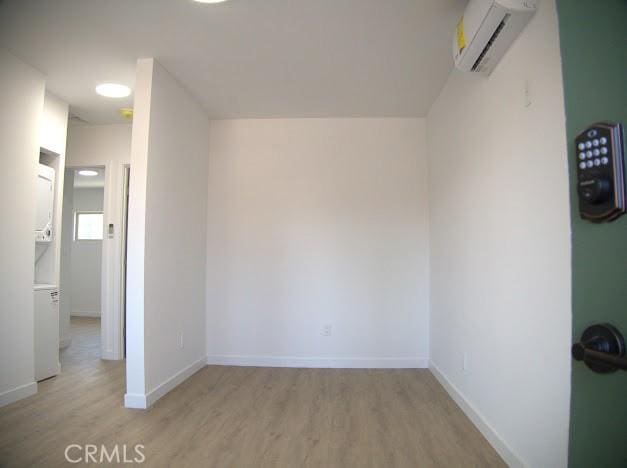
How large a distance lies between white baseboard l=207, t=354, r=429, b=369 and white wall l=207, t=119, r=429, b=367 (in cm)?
1

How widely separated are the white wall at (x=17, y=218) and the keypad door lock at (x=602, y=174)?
339 cm

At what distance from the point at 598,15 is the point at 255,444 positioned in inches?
91.9

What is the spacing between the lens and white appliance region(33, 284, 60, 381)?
301 cm

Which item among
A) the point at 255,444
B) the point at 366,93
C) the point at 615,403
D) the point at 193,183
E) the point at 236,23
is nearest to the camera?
the point at 615,403

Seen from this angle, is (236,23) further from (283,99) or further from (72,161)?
(72,161)

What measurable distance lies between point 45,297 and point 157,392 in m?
1.53

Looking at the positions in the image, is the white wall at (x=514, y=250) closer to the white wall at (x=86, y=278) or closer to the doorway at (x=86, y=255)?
the doorway at (x=86, y=255)

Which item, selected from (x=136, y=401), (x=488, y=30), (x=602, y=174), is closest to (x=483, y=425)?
(x=602, y=174)

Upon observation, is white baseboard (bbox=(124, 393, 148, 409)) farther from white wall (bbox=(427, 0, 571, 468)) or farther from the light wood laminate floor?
white wall (bbox=(427, 0, 571, 468))

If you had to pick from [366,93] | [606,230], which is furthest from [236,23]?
[606,230]

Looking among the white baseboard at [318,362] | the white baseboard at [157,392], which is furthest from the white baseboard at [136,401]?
the white baseboard at [318,362]

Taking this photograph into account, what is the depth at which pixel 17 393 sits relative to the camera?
2564mm

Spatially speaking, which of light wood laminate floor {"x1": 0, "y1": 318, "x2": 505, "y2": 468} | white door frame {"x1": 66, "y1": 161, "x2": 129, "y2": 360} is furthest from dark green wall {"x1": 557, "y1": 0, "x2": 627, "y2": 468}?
white door frame {"x1": 66, "y1": 161, "x2": 129, "y2": 360}

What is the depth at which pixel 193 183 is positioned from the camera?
132 inches
